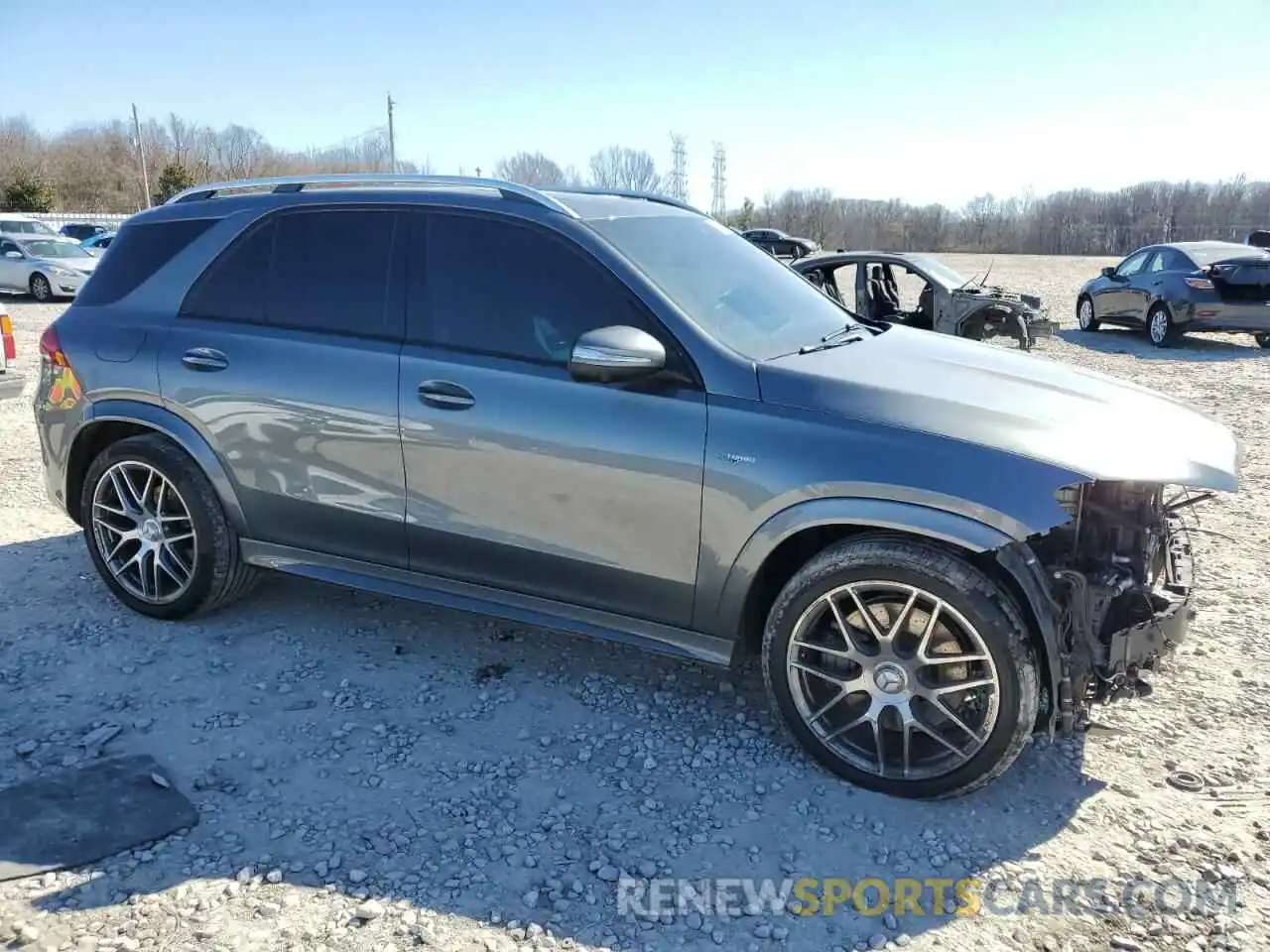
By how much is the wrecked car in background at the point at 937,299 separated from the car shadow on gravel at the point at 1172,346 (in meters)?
2.68

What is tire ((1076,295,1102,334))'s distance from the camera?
16.3 m

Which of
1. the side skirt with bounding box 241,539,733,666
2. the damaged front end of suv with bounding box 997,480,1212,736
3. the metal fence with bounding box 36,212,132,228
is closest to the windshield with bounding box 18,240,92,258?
the metal fence with bounding box 36,212,132,228

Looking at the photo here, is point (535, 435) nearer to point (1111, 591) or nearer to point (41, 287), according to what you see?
point (1111, 591)

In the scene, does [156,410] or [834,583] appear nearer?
[834,583]

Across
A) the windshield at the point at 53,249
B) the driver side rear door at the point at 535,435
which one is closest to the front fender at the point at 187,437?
the driver side rear door at the point at 535,435

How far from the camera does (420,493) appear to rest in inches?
149

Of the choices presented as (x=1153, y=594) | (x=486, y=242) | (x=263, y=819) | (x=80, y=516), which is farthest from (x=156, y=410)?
(x=1153, y=594)

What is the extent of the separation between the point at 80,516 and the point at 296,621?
1194 millimetres

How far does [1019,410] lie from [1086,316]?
1505 cm

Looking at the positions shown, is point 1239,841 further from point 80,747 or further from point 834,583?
point 80,747

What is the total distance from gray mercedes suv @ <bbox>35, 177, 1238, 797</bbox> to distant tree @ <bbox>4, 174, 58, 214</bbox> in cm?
5965

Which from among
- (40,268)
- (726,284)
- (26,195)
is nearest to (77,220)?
(26,195)

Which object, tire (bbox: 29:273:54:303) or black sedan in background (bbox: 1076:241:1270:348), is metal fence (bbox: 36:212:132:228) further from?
black sedan in background (bbox: 1076:241:1270:348)

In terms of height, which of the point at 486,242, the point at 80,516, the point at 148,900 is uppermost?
the point at 486,242
